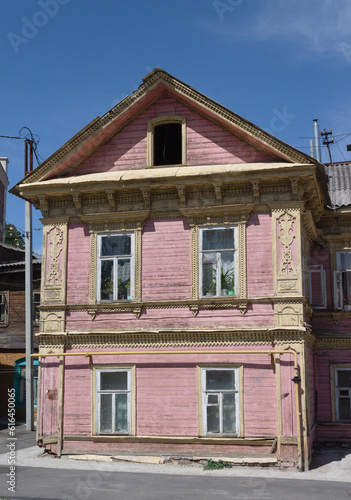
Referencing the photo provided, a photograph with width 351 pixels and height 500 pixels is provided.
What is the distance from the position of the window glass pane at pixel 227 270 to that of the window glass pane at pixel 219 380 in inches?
84.5

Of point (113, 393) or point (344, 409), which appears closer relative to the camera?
point (113, 393)

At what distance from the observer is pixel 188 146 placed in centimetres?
1599

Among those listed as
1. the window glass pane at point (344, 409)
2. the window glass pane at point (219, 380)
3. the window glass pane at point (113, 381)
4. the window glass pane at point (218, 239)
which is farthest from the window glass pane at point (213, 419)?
the window glass pane at point (344, 409)

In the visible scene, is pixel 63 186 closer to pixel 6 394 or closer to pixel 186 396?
pixel 186 396

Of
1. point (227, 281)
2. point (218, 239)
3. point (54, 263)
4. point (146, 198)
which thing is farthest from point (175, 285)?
point (54, 263)

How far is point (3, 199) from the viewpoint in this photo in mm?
40094

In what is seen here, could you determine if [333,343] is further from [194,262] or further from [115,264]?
[115,264]

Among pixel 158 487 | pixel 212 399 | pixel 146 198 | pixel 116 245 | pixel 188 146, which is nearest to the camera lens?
pixel 158 487

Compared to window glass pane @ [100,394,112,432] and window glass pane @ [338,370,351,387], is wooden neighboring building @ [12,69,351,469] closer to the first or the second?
window glass pane @ [100,394,112,432]

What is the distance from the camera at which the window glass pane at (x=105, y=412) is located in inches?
588

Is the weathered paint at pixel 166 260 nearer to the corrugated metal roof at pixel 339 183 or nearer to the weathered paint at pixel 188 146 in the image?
the weathered paint at pixel 188 146

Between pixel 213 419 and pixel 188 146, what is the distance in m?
7.29

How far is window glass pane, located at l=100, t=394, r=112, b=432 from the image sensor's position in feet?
49.0

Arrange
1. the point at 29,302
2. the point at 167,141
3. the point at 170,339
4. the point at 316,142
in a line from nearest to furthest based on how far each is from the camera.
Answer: the point at 170,339 < the point at 167,141 < the point at 29,302 < the point at 316,142
